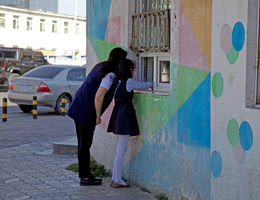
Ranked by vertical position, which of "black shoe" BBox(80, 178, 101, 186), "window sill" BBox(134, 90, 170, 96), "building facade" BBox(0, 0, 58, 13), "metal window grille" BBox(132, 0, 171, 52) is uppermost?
"building facade" BBox(0, 0, 58, 13)

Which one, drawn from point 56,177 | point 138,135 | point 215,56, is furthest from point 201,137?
point 56,177

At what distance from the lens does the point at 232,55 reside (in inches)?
179

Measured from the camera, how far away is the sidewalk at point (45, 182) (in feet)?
19.9

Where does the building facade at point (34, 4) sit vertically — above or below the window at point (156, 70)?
above

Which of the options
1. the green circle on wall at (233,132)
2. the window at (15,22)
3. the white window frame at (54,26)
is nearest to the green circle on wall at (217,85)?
the green circle on wall at (233,132)

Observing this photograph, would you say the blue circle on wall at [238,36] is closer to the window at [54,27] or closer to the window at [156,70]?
the window at [156,70]

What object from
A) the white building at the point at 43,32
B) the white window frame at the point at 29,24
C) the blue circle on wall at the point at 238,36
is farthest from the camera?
the white window frame at the point at 29,24

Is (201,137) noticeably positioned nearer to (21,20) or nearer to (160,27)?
(160,27)

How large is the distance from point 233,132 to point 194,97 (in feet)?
2.63

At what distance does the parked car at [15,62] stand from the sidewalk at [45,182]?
62.5 ft

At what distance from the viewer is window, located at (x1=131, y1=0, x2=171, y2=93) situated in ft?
20.4

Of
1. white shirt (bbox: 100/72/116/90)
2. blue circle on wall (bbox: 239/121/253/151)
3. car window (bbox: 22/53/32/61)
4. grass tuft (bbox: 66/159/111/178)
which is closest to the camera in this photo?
blue circle on wall (bbox: 239/121/253/151)

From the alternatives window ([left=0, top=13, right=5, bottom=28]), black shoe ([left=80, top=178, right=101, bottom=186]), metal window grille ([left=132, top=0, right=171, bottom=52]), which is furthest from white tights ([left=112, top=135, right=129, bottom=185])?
window ([left=0, top=13, right=5, bottom=28])

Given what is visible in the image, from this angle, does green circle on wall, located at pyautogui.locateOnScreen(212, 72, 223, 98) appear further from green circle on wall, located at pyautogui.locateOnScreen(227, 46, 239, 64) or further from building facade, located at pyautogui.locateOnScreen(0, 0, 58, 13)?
building facade, located at pyautogui.locateOnScreen(0, 0, 58, 13)
